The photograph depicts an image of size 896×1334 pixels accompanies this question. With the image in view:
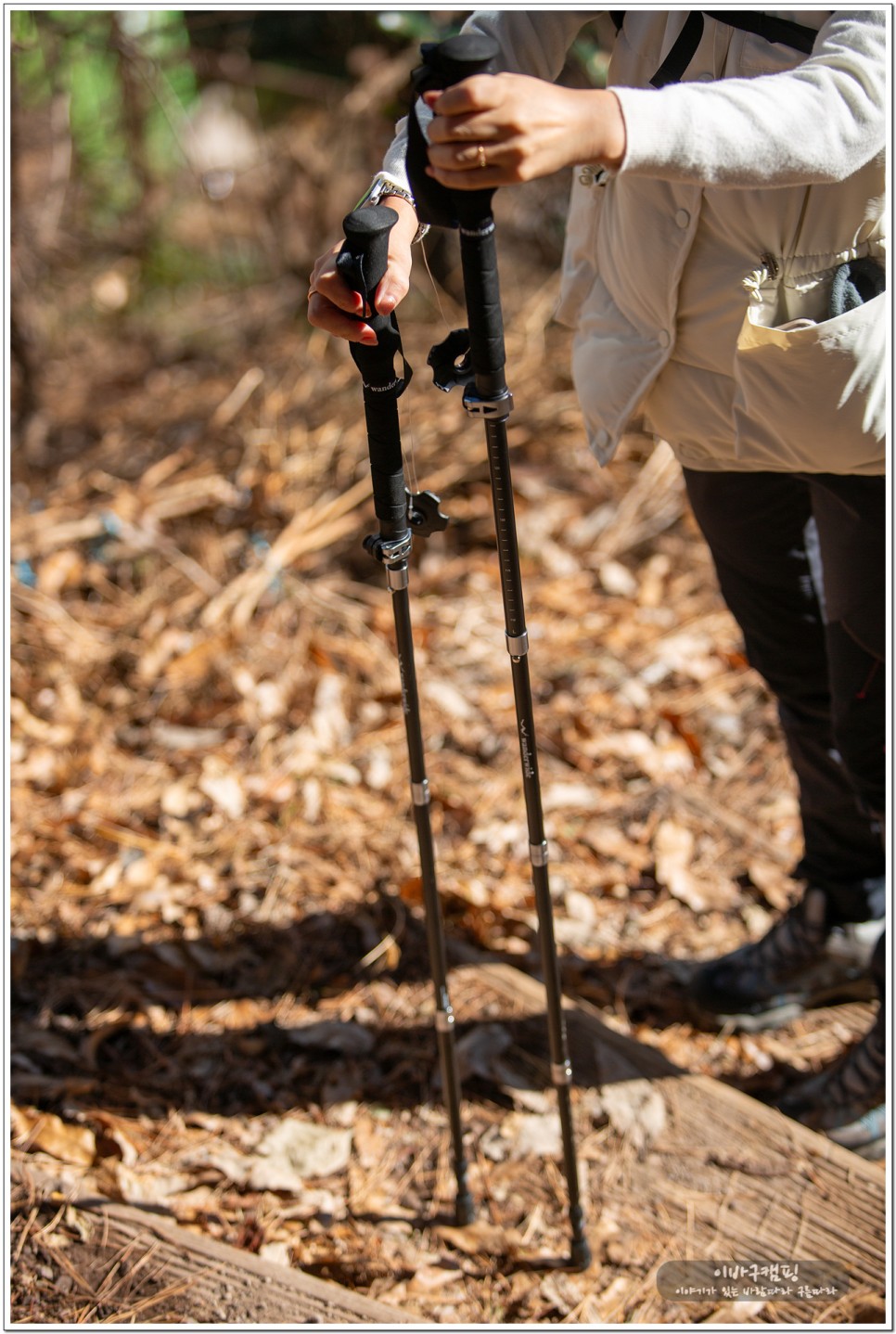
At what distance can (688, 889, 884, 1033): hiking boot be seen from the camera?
8.04ft

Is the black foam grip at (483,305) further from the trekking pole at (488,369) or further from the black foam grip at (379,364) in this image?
the black foam grip at (379,364)

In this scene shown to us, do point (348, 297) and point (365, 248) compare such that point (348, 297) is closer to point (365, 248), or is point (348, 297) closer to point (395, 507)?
point (365, 248)

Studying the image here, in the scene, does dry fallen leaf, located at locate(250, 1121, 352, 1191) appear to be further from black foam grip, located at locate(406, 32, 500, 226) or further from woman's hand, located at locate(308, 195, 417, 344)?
black foam grip, located at locate(406, 32, 500, 226)

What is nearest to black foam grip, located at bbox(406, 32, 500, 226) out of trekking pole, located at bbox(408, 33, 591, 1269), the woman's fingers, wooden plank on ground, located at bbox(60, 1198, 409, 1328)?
trekking pole, located at bbox(408, 33, 591, 1269)

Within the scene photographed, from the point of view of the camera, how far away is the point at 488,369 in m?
1.42

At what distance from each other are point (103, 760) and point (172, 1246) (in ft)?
5.01

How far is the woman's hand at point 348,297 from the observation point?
4.60ft

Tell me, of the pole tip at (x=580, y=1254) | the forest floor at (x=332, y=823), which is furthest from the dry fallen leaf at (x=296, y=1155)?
the pole tip at (x=580, y=1254)

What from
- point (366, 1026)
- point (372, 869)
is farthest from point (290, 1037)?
point (372, 869)

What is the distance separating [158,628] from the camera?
357 cm

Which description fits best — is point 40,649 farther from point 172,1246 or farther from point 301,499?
point 172,1246

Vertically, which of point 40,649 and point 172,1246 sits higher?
point 40,649

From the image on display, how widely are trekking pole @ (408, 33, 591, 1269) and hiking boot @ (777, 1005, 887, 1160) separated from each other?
72cm

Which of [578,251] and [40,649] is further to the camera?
[40,649]
